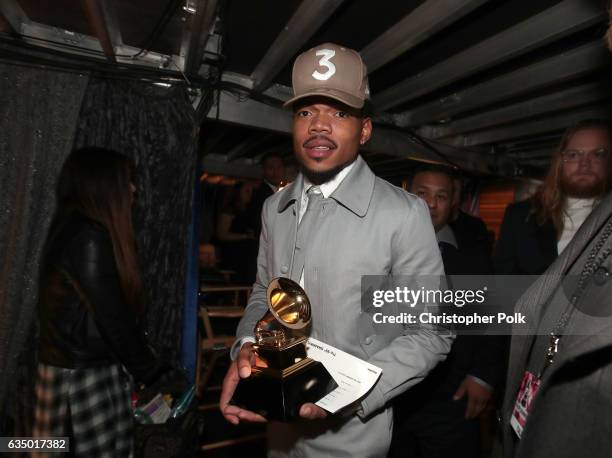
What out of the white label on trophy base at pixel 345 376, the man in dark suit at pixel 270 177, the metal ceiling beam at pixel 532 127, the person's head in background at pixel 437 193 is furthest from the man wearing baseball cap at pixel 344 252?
the metal ceiling beam at pixel 532 127

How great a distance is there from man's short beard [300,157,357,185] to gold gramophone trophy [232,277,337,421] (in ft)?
1.85

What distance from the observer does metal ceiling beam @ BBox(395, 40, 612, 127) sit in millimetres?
2795

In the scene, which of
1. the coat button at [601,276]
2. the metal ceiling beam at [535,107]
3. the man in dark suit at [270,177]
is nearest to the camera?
the coat button at [601,276]

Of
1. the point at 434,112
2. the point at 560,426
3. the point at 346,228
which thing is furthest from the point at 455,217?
the point at 560,426

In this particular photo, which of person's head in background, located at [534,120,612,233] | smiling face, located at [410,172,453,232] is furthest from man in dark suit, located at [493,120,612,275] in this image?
smiling face, located at [410,172,453,232]

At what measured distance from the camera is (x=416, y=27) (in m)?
2.48

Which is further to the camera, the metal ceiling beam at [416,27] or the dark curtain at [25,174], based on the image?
the dark curtain at [25,174]

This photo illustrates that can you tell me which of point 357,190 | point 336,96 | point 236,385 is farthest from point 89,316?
point 336,96

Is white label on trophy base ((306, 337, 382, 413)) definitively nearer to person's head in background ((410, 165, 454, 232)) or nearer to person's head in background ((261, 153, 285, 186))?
person's head in background ((410, 165, 454, 232))

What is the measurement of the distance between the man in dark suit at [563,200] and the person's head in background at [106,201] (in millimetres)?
2597

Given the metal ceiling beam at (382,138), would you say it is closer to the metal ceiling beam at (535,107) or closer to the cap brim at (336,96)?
the metal ceiling beam at (535,107)

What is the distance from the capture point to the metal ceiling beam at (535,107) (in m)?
3.48

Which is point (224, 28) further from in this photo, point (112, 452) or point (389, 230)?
point (112, 452)

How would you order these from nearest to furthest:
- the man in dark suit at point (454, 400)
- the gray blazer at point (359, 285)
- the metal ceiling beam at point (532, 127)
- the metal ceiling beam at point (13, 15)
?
the gray blazer at point (359, 285) < the man in dark suit at point (454, 400) < the metal ceiling beam at point (13, 15) < the metal ceiling beam at point (532, 127)
